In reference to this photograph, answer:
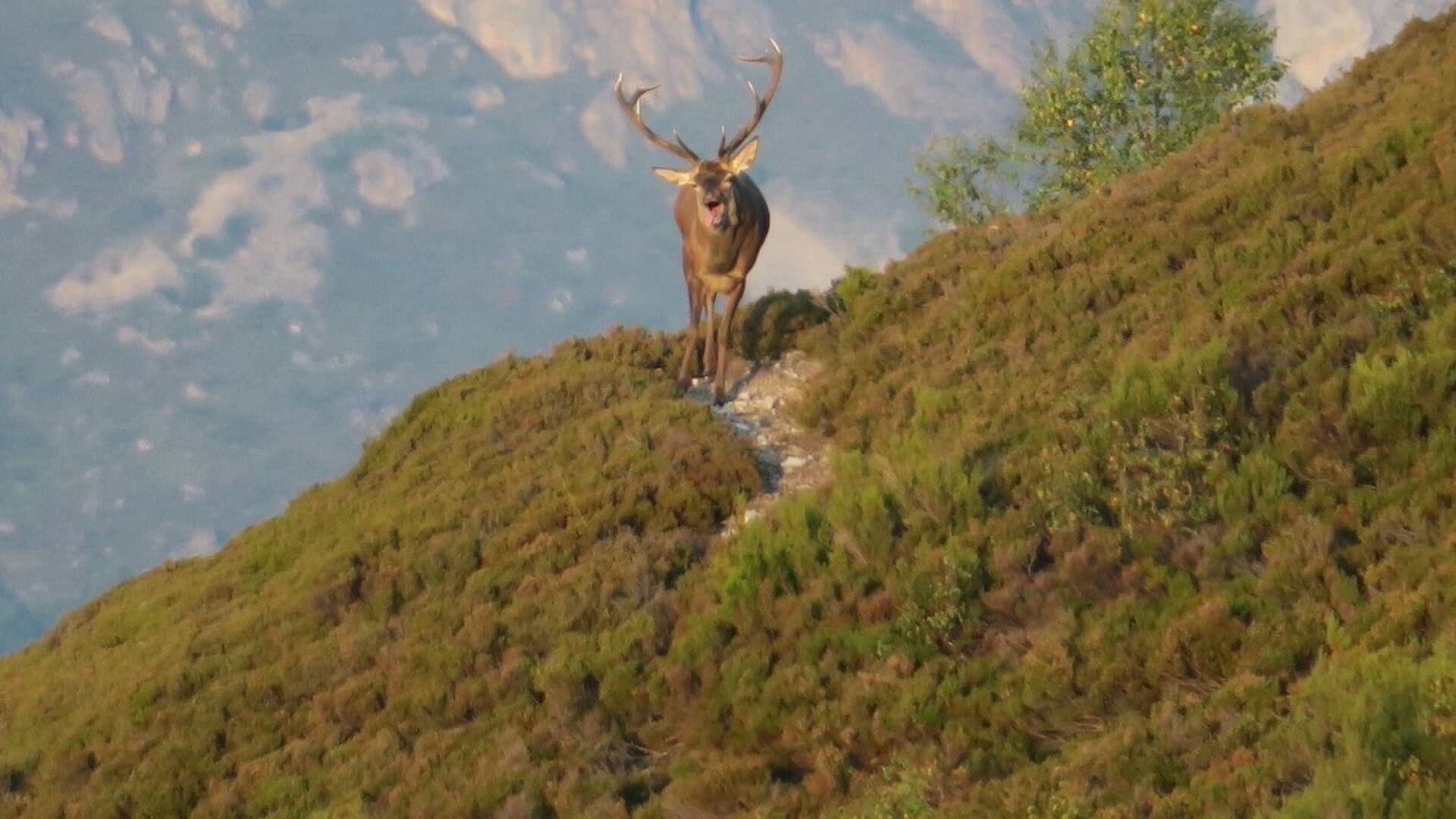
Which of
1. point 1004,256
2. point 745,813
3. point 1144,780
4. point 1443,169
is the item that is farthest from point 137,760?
point 1443,169

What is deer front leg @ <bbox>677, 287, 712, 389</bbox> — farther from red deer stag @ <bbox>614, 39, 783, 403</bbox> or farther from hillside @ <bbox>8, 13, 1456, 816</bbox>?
hillside @ <bbox>8, 13, 1456, 816</bbox>

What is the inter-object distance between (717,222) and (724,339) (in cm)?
150

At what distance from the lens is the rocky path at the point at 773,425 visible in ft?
46.2

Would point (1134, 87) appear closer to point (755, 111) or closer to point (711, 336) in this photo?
point (755, 111)

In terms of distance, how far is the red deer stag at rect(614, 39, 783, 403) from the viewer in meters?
16.2

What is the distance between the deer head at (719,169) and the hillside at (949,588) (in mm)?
2008

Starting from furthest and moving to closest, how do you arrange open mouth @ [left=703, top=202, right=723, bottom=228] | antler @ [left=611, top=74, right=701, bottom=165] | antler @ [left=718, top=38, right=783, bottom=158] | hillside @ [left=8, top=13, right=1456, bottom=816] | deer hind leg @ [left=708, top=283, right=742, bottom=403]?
deer hind leg @ [left=708, top=283, right=742, bottom=403] → antler @ [left=611, top=74, right=701, bottom=165] → antler @ [left=718, top=38, right=783, bottom=158] → open mouth @ [left=703, top=202, right=723, bottom=228] → hillside @ [left=8, top=13, right=1456, bottom=816]

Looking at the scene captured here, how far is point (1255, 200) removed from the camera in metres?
15.6

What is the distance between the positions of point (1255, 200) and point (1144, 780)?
380 inches

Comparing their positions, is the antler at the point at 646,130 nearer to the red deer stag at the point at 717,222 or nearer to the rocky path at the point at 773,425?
the red deer stag at the point at 717,222

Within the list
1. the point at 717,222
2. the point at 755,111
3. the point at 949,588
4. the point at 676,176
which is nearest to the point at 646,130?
the point at 755,111

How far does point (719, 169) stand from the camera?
1622cm

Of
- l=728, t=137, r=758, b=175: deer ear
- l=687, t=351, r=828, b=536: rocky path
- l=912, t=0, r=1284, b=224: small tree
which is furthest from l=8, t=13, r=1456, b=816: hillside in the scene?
l=912, t=0, r=1284, b=224: small tree

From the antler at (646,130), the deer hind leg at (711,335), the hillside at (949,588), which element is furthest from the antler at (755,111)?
the hillside at (949,588)
